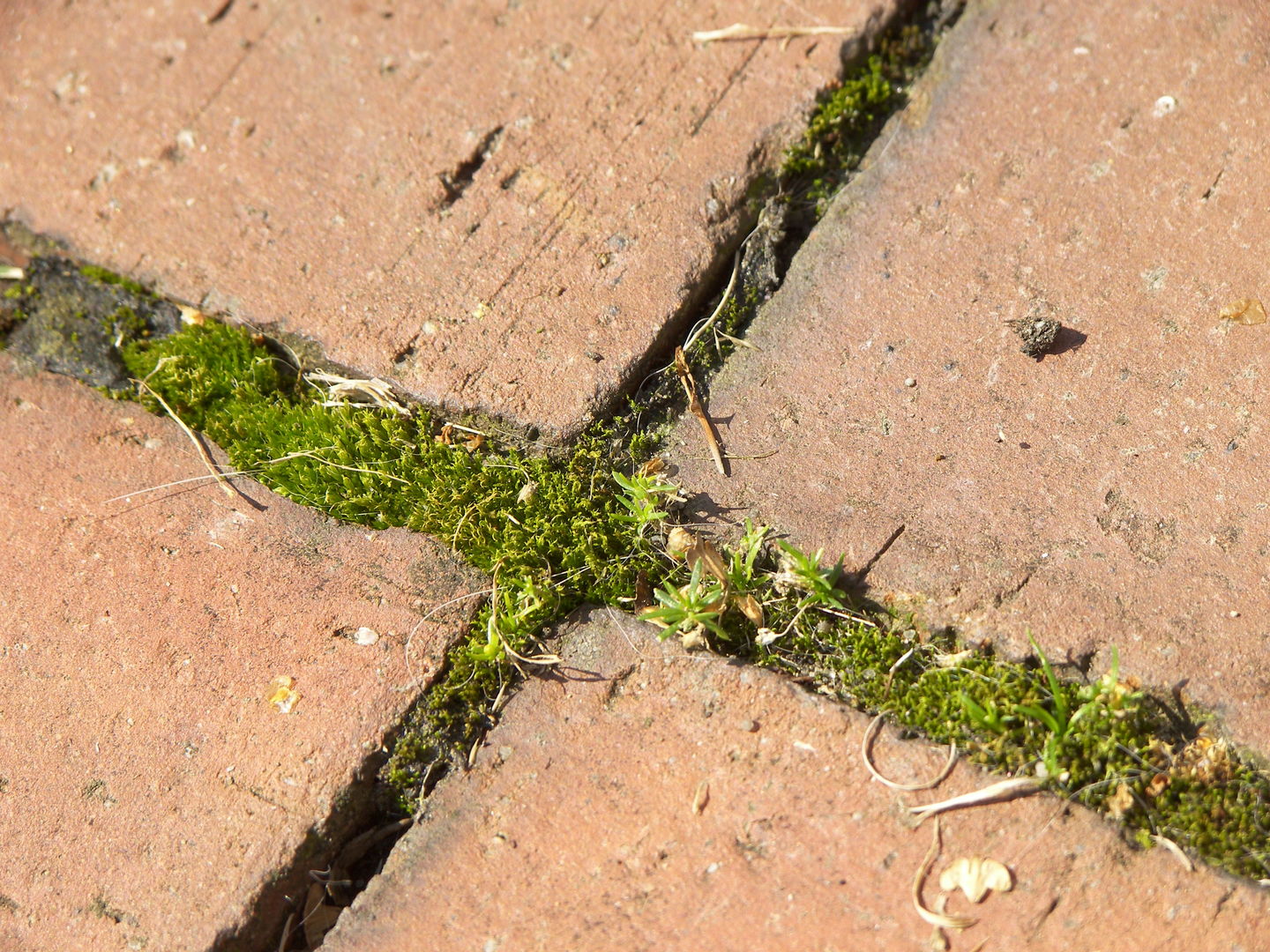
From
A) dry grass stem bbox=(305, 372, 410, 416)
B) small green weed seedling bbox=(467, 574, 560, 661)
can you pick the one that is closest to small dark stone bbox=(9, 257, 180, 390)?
dry grass stem bbox=(305, 372, 410, 416)

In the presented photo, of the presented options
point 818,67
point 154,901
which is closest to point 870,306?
point 818,67

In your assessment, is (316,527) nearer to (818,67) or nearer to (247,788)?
(247,788)

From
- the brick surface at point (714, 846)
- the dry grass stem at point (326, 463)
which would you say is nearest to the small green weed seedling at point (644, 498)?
the brick surface at point (714, 846)

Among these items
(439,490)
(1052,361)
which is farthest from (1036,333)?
(439,490)

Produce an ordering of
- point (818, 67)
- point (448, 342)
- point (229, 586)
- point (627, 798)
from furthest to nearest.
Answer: point (818, 67) → point (448, 342) → point (229, 586) → point (627, 798)

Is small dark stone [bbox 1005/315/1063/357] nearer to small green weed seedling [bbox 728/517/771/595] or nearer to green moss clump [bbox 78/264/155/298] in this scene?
small green weed seedling [bbox 728/517/771/595]

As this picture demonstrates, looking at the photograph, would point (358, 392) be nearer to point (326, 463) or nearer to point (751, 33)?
point (326, 463)
